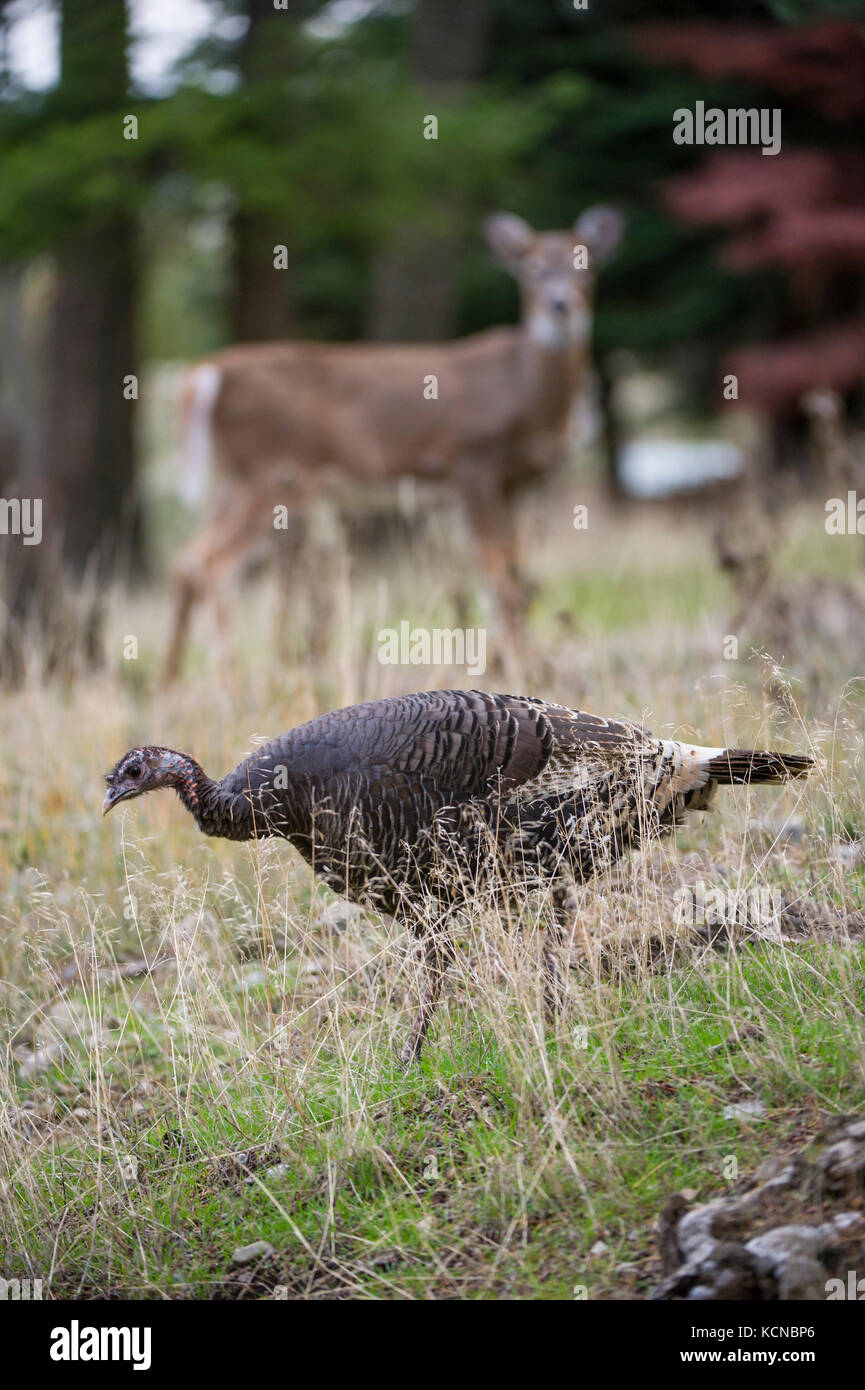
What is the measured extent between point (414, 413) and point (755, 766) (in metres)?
6.67

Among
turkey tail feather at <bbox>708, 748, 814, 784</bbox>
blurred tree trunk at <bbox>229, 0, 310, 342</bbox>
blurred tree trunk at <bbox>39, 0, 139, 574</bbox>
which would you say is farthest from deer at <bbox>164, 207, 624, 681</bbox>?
turkey tail feather at <bbox>708, 748, 814, 784</bbox>

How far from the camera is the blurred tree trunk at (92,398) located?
11.6 m

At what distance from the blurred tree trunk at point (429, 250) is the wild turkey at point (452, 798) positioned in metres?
10.2

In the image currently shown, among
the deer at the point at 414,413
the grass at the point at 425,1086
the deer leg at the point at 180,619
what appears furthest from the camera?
the deer at the point at 414,413

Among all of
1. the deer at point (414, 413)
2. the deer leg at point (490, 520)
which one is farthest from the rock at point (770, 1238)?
the deer at point (414, 413)

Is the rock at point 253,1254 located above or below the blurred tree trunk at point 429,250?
below

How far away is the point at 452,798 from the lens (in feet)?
12.3

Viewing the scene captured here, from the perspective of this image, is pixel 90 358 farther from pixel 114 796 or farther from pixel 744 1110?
pixel 744 1110

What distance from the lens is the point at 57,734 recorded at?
6375 millimetres

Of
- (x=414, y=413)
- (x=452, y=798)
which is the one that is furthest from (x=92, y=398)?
(x=452, y=798)

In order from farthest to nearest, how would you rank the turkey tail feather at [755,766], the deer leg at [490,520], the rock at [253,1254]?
the deer leg at [490,520] → the turkey tail feather at [755,766] → the rock at [253,1254]

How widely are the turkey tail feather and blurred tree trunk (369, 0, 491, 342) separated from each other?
1017cm

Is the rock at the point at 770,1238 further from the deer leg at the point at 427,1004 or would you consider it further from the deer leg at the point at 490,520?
the deer leg at the point at 490,520
